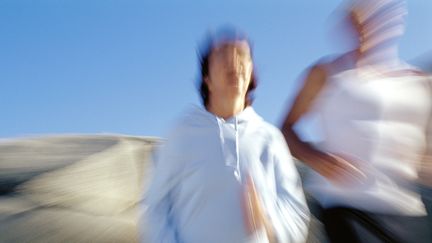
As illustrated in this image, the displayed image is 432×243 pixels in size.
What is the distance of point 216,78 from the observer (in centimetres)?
131

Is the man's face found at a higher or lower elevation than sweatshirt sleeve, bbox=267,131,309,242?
higher

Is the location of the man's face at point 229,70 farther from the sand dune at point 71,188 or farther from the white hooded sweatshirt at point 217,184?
the sand dune at point 71,188

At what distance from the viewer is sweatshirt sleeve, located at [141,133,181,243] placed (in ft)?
3.93

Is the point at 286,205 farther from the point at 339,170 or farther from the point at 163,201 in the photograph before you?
the point at 163,201

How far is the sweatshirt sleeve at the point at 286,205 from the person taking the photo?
1.21 metres

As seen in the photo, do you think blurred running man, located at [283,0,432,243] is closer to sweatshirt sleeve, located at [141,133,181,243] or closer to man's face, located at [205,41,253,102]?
man's face, located at [205,41,253,102]

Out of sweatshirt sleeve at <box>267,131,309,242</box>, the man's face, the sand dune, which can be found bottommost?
the sand dune

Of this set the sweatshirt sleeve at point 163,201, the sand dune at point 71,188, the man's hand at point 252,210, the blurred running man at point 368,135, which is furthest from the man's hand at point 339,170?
the sand dune at point 71,188

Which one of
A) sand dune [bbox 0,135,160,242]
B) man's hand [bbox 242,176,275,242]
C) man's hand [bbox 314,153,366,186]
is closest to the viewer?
man's hand [bbox 242,176,275,242]

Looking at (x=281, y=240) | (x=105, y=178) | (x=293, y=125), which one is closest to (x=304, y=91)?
(x=293, y=125)

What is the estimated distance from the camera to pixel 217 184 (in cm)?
120

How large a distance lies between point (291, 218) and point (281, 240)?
0.20 ft

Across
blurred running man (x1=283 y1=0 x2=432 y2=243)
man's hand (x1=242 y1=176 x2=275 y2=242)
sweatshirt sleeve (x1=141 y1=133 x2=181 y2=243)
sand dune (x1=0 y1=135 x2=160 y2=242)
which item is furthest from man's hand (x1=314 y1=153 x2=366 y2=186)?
sand dune (x1=0 y1=135 x2=160 y2=242)

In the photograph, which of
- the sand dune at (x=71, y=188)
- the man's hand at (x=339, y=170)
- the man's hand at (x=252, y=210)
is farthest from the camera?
the sand dune at (x=71, y=188)
